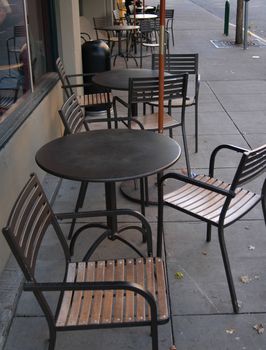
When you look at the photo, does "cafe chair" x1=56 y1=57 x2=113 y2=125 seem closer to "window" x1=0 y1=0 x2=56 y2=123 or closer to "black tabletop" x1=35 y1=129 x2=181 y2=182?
"window" x1=0 y1=0 x2=56 y2=123

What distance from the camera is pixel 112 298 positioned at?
2.44 m

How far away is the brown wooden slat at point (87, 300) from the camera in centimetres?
229

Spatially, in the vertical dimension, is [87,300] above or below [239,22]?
below

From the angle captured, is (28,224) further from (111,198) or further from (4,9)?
(4,9)

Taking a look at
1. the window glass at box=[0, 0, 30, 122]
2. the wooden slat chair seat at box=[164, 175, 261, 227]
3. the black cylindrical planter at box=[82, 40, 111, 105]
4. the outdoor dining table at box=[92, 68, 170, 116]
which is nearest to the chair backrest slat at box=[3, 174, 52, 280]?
the wooden slat chair seat at box=[164, 175, 261, 227]

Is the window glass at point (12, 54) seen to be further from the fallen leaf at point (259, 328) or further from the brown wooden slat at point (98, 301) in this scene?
the fallen leaf at point (259, 328)

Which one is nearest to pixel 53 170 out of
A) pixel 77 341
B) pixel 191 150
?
pixel 77 341

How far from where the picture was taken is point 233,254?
3.72 m

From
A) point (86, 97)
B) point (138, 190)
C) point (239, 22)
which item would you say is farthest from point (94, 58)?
point (239, 22)

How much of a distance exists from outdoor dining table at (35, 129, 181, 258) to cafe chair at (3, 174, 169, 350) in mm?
374

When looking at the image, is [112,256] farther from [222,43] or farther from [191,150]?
[222,43]

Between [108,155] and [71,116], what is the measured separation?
1072mm

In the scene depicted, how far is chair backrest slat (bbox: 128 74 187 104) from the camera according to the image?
182 inches

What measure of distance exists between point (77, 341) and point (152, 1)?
34.8 meters
